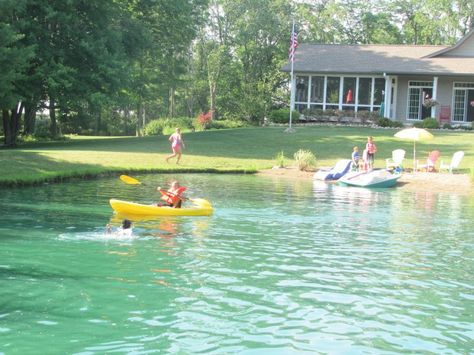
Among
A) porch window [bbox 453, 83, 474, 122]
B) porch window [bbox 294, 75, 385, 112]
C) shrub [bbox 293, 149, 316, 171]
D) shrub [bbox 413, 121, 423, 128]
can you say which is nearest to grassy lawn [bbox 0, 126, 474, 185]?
shrub [bbox 293, 149, 316, 171]

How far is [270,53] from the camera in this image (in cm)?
6125

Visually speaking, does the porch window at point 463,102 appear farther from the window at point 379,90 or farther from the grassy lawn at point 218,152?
the grassy lawn at point 218,152

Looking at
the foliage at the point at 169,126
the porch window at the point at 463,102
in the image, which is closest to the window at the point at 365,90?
the porch window at the point at 463,102

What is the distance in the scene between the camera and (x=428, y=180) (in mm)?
26797

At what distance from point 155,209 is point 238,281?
645cm

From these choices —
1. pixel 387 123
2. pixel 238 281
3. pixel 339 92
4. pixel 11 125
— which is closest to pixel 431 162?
pixel 387 123

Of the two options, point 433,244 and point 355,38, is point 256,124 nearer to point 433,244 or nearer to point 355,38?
point 355,38

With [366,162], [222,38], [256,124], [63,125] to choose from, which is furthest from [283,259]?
[222,38]

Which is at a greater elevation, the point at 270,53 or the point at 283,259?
the point at 270,53

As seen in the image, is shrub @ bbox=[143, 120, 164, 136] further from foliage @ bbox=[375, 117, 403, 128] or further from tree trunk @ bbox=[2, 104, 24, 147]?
foliage @ bbox=[375, 117, 403, 128]

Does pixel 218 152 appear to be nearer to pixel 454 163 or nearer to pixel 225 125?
pixel 454 163

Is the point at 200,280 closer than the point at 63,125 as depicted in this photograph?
Yes

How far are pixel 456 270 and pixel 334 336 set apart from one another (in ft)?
15.0

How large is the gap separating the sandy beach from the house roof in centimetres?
1697
